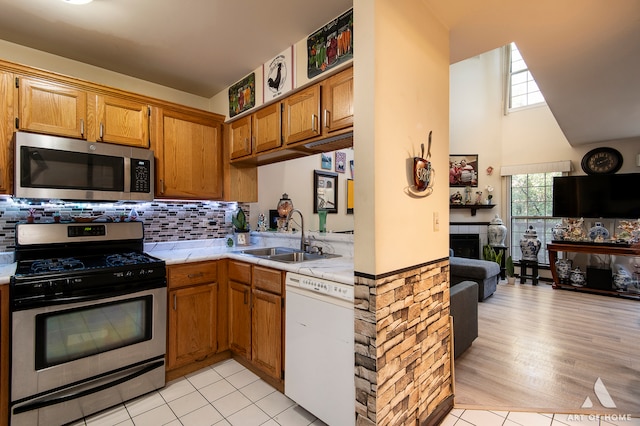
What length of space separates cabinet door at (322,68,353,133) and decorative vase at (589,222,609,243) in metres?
4.82

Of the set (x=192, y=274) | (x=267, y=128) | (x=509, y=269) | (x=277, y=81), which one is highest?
(x=277, y=81)

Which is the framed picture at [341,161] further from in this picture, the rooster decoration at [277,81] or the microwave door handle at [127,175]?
the microwave door handle at [127,175]

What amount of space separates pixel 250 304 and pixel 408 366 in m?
1.22

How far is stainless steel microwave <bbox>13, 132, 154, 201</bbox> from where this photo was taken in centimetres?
201

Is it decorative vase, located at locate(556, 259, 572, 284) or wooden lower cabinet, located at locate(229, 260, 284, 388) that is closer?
wooden lower cabinet, located at locate(229, 260, 284, 388)

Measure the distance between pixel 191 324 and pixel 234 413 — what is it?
2.50ft

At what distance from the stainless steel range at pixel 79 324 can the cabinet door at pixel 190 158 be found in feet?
2.28

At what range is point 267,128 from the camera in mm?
2625

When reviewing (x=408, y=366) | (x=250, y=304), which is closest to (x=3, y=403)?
(x=250, y=304)

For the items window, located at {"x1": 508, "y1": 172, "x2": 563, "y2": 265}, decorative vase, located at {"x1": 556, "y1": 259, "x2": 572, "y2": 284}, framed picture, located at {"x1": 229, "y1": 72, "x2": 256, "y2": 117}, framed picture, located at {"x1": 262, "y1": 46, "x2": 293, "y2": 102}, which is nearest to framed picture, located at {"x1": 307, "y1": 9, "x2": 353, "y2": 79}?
framed picture, located at {"x1": 262, "y1": 46, "x2": 293, "y2": 102}

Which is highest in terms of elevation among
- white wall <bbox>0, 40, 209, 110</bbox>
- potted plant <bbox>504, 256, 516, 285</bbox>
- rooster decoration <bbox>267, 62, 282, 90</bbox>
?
white wall <bbox>0, 40, 209, 110</bbox>

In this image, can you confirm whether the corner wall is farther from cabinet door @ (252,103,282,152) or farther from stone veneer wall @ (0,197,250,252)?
stone veneer wall @ (0,197,250,252)

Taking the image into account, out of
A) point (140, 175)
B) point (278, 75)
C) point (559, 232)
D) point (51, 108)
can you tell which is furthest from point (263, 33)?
point (559, 232)

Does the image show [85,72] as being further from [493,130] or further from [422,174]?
[493,130]
